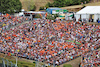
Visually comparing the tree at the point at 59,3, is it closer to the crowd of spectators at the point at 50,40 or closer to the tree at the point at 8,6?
the tree at the point at 8,6

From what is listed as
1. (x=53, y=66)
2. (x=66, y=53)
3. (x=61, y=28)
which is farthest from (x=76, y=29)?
(x=53, y=66)

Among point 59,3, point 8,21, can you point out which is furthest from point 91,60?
point 59,3

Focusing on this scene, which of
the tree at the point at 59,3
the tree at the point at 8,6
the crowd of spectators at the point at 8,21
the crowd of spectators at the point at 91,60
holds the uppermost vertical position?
the tree at the point at 8,6

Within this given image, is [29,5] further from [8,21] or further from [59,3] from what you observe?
[8,21]

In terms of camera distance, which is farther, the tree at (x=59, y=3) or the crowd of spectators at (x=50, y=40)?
the tree at (x=59, y=3)

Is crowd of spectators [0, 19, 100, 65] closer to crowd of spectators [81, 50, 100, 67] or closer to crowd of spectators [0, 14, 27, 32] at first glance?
crowd of spectators [0, 14, 27, 32]

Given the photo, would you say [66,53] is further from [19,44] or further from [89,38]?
[19,44]

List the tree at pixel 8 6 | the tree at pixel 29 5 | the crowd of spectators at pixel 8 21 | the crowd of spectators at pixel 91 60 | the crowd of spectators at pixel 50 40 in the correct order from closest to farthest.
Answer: the crowd of spectators at pixel 91 60
the crowd of spectators at pixel 50 40
the crowd of spectators at pixel 8 21
the tree at pixel 8 6
the tree at pixel 29 5

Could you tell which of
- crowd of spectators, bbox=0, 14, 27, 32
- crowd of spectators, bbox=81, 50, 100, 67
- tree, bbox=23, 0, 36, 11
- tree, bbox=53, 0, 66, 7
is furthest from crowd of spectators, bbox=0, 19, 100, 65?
tree, bbox=23, 0, 36, 11

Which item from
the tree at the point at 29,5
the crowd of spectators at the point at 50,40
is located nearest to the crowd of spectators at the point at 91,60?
the crowd of spectators at the point at 50,40
